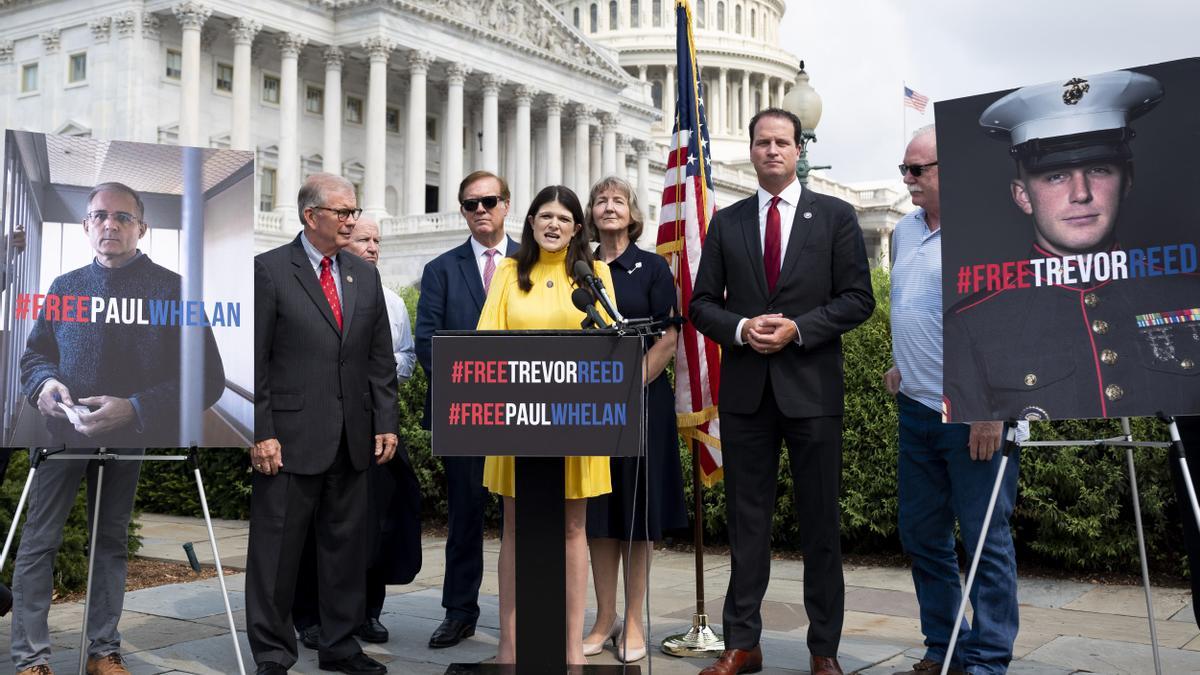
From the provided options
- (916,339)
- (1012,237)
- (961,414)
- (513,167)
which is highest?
(513,167)

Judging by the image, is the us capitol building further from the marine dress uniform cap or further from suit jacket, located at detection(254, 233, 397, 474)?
the marine dress uniform cap

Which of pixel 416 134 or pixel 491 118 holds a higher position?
pixel 491 118

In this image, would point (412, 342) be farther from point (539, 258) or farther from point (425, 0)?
point (425, 0)

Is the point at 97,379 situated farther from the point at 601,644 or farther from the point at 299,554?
the point at 601,644

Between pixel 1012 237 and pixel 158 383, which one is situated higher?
pixel 1012 237

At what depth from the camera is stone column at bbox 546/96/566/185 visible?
191 ft

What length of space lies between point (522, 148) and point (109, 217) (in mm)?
52050

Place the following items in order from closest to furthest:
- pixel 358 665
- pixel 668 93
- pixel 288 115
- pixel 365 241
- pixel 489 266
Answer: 1. pixel 358 665
2. pixel 489 266
3. pixel 365 241
4. pixel 288 115
5. pixel 668 93

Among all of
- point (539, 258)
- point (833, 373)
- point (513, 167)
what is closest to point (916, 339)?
point (833, 373)

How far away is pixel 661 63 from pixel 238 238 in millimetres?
95644

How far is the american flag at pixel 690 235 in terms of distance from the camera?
624 cm

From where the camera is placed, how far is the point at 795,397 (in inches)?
205

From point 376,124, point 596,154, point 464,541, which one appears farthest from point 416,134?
point 464,541

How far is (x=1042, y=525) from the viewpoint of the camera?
26.2ft
